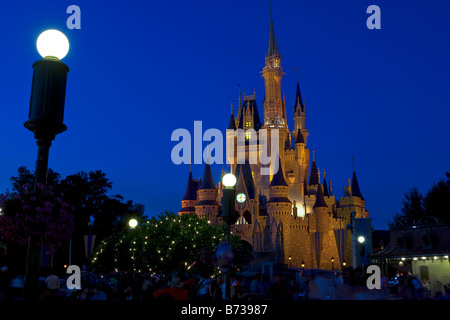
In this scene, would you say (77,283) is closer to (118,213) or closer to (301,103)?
(118,213)

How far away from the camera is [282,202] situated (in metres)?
62.5

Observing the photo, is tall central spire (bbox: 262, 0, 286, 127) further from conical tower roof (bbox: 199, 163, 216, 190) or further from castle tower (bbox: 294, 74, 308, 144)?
conical tower roof (bbox: 199, 163, 216, 190)

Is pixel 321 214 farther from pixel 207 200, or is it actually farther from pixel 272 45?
pixel 272 45

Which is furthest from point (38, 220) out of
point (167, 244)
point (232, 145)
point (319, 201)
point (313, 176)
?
point (232, 145)

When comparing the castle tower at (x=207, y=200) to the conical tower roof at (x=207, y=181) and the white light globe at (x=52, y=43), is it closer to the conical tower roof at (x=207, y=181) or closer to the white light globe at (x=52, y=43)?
the conical tower roof at (x=207, y=181)

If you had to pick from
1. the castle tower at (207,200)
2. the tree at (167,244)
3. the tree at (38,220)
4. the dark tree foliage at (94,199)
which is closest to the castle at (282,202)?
the castle tower at (207,200)

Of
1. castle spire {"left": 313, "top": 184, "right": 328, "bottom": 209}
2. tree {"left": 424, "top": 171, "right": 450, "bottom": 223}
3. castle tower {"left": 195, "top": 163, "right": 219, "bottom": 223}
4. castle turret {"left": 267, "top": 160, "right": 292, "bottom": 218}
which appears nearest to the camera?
tree {"left": 424, "top": 171, "right": 450, "bottom": 223}

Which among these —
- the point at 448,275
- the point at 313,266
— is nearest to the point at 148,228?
the point at 448,275

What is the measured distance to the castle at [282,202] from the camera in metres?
62.8

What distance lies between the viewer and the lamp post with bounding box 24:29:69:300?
5945mm

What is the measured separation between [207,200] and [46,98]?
59.8 m

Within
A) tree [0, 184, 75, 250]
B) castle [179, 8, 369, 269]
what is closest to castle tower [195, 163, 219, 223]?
castle [179, 8, 369, 269]

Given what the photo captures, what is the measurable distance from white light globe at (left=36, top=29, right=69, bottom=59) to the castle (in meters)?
53.3

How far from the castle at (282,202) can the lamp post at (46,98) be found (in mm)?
53129
